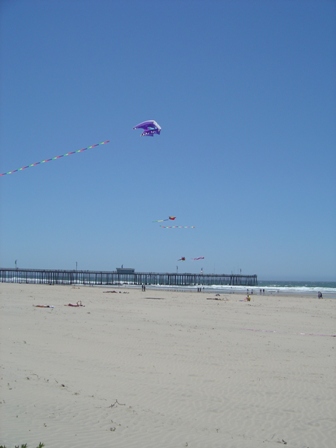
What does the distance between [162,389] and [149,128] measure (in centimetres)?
1133

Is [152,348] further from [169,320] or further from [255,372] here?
[169,320]

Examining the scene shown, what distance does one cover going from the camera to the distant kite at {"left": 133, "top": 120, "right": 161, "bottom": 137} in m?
16.8

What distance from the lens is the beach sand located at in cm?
576

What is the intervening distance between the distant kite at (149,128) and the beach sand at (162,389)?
7333 millimetres

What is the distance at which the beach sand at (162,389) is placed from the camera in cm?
576

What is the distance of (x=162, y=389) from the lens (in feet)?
25.5

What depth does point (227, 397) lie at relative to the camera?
7.47 meters

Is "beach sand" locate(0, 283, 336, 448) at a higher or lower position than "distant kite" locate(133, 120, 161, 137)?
lower

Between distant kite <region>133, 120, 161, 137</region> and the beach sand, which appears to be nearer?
the beach sand

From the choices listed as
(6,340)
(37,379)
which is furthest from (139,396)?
(6,340)

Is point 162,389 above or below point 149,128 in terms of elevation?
below

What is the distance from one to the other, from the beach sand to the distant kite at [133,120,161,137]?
289 inches

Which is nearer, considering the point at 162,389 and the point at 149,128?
the point at 162,389

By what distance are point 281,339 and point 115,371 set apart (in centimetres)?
701
